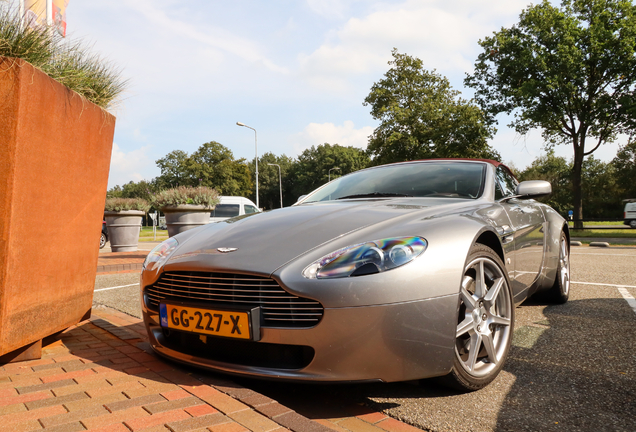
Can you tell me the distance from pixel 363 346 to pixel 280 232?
31.4 inches

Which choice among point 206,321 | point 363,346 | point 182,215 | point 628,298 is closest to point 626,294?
point 628,298

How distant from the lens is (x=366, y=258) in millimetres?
2061

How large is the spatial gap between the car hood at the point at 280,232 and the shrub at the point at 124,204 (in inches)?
337

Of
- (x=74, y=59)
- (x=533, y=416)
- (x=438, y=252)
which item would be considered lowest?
(x=533, y=416)

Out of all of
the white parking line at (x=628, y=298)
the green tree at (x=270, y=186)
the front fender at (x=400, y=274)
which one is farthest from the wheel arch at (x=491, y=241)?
the green tree at (x=270, y=186)

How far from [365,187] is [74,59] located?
2.16 m

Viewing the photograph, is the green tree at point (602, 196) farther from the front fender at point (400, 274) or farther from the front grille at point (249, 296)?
the front grille at point (249, 296)

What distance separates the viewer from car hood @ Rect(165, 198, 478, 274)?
219 centimetres

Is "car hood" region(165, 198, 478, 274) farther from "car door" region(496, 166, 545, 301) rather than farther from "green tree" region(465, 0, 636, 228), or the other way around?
"green tree" region(465, 0, 636, 228)

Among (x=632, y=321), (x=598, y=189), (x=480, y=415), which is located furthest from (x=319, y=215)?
(x=598, y=189)

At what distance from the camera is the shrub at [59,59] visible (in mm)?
2266

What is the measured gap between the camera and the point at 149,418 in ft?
5.79

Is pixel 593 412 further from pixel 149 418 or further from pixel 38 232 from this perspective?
pixel 38 232

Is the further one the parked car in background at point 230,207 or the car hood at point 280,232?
the parked car in background at point 230,207
